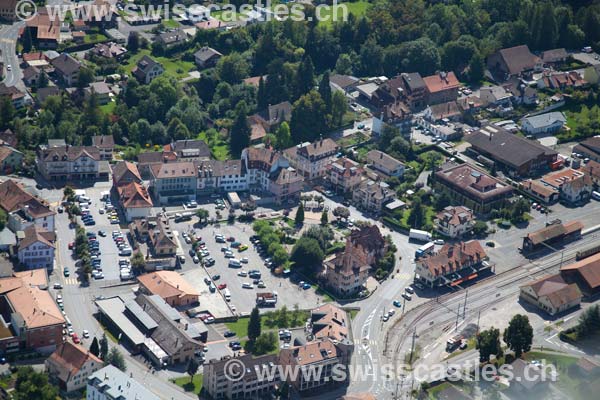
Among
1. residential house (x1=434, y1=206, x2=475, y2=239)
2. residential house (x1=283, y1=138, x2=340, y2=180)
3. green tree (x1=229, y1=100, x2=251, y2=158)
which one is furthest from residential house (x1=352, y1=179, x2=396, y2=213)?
green tree (x1=229, y1=100, x2=251, y2=158)

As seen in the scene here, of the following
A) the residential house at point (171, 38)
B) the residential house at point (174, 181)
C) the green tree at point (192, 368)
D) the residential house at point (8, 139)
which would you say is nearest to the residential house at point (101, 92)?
the residential house at point (8, 139)

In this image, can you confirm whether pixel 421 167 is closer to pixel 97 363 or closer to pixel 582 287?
pixel 582 287

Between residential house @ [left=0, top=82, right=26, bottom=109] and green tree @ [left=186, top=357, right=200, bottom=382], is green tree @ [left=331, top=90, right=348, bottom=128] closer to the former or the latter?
residential house @ [left=0, top=82, right=26, bottom=109]

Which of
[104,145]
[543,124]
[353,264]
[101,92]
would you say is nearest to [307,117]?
[104,145]

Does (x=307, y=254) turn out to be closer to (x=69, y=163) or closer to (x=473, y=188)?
(x=473, y=188)

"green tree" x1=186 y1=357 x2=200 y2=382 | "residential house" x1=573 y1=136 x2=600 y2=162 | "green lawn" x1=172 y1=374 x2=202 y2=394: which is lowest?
"green lawn" x1=172 y1=374 x2=202 y2=394

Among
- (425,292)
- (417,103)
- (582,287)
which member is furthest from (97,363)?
(417,103)
